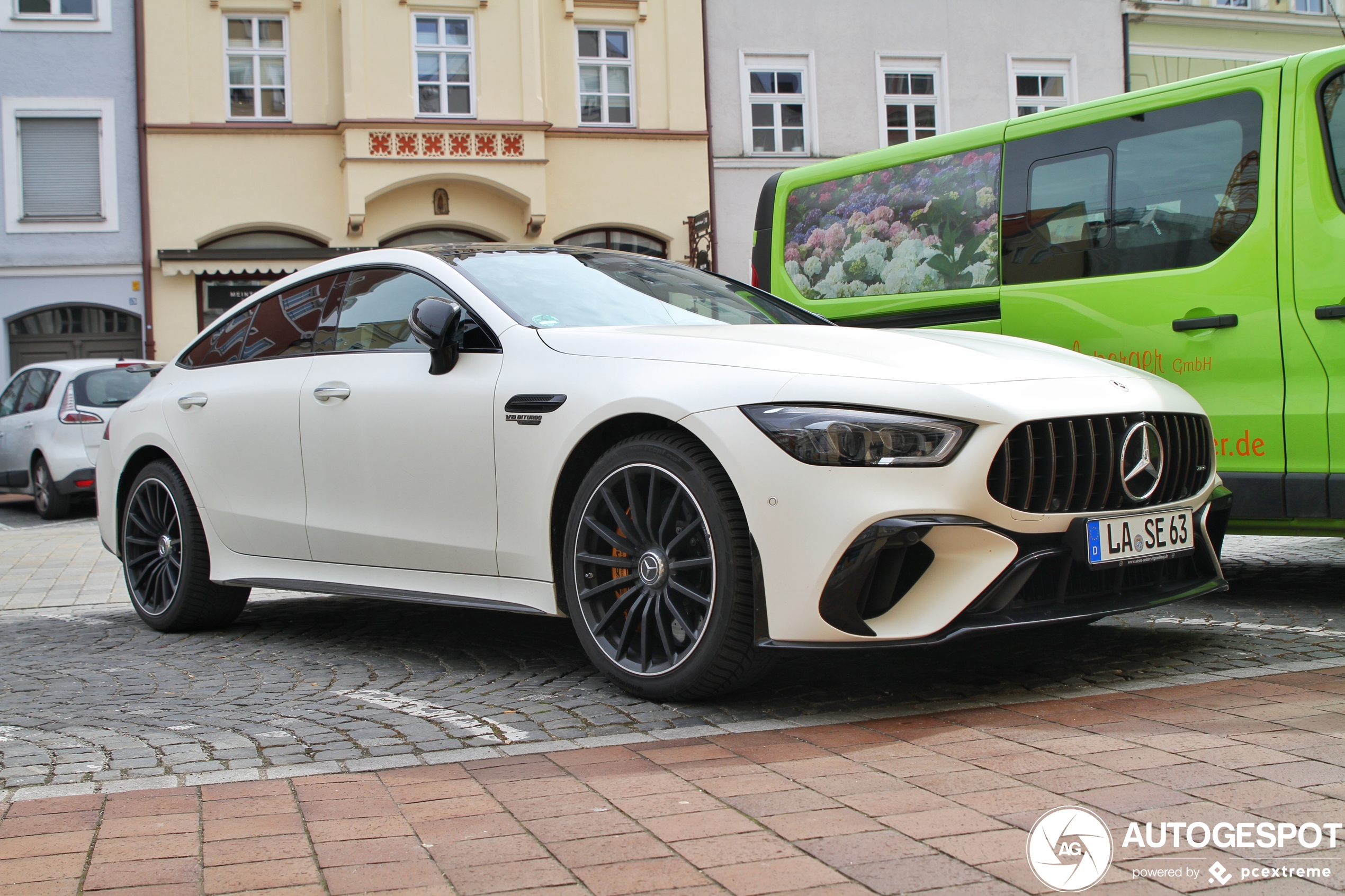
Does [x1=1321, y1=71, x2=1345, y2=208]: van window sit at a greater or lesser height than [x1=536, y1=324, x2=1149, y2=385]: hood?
greater

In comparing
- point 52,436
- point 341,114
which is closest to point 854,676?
point 52,436

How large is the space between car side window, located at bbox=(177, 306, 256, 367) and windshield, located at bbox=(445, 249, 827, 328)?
130cm

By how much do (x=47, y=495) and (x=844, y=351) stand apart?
455 inches

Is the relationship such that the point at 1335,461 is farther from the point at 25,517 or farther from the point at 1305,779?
the point at 25,517

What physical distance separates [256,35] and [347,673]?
774 inches

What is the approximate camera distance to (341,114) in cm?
2223

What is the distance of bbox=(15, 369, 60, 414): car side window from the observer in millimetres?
13961

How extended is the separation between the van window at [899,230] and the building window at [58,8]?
1805 centimetres

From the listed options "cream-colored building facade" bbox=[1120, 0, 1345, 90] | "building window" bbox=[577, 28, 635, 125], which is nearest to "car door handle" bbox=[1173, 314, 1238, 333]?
"building window" bbox=[577, 28, 635, 125]

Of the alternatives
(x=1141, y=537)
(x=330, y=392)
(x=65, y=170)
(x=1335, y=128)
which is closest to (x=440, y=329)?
(x=330, y=392)

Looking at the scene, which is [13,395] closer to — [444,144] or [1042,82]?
[444,144]

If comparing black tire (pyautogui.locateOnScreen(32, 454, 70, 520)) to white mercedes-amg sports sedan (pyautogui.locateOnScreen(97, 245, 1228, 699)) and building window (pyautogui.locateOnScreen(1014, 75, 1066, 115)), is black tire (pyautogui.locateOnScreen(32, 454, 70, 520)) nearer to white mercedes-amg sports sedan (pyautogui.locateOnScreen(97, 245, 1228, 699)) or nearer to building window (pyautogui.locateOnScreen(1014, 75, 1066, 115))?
white mercedes-amg sports sedan (pyautogui.locateOnScreen(97, 245, 1228, 699))

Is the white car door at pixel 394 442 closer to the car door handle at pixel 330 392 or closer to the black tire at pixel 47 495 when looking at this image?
the car door handle at pixel 330 392

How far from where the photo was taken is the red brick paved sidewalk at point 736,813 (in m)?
2.63
